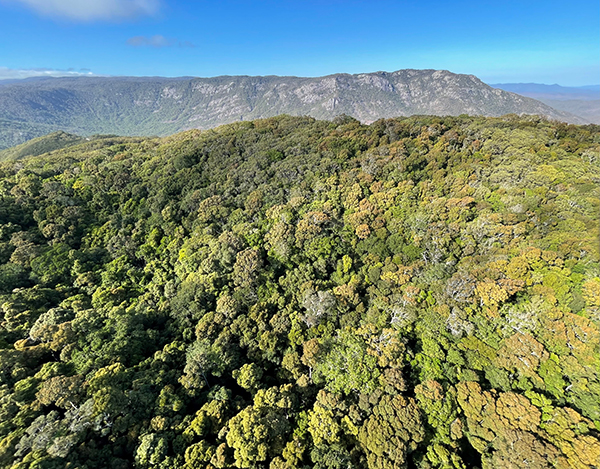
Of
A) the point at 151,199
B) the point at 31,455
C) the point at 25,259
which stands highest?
the point at 151,199

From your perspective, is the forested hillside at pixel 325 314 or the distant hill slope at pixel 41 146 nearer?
the forested hillside at pixel 325 314

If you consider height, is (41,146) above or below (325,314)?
above

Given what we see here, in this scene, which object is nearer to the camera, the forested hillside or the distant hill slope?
the forested hillside

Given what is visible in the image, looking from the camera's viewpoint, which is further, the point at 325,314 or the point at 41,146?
the point at 41,146

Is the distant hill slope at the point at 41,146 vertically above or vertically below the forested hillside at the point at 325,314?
above

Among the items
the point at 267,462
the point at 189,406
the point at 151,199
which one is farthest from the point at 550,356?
the point at 151,199

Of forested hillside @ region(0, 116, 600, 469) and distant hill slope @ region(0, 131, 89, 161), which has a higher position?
distant hill slope @ region(0, 131, 89, 161)

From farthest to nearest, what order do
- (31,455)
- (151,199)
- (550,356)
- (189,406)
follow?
(151,199) < (189,406) < (550,356) < (31,455)

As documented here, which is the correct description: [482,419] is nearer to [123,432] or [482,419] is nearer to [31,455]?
[123,432]
